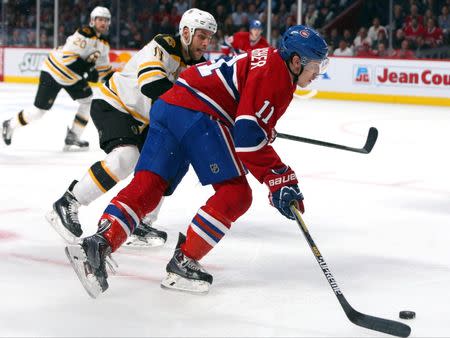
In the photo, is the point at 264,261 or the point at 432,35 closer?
the point at 264,261

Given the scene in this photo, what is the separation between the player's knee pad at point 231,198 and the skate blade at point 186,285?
23 centimetres

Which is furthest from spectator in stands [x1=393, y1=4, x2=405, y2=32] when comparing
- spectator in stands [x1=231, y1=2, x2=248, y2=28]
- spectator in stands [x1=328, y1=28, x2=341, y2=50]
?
spectator in stands [x1=231, y1=2, x2=248, y2=28]

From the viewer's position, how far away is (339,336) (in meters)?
2.49

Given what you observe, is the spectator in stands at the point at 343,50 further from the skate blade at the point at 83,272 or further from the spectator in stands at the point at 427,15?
the skate blade at the point at 83,272

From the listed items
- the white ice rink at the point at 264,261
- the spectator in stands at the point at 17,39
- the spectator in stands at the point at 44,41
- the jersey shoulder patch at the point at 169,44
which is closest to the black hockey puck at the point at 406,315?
the white ice rink at the point at 264,261

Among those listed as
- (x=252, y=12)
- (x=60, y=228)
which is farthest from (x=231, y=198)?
(x=252, y=12)

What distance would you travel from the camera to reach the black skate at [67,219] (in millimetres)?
3498

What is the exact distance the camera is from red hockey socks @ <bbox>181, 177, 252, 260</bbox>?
286cm

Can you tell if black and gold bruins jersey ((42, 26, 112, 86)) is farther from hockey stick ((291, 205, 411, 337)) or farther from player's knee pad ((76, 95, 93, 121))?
hockey stick ((291, 205, 411, 337))

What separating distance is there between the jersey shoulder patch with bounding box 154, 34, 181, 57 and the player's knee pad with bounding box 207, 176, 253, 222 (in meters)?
0.85

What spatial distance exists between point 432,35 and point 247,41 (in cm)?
267

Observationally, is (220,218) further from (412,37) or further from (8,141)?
(412,37)

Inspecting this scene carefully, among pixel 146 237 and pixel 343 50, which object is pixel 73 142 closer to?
pixel 146 237

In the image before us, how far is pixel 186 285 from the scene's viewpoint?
291cm
